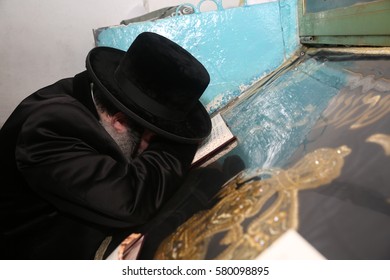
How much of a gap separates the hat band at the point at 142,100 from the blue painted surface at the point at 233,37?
637 mm

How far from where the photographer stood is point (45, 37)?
86.7 inches

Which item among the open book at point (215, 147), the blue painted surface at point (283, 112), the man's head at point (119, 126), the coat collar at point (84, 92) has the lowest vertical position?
the open book at point (215, 147)

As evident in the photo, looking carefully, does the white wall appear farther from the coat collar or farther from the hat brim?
the coat collar

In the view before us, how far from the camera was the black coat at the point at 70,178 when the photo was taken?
747 millimetres

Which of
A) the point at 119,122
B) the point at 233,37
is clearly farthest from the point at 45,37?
the point at 119,122

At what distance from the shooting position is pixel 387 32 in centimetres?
82

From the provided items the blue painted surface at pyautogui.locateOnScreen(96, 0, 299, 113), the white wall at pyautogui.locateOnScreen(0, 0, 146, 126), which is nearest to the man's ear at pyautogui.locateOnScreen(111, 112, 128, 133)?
the blue painted surface at pyautogui.locateOnScreen(96, 0, 299, 113)

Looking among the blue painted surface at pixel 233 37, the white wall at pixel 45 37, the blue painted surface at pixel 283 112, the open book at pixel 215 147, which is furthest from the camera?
the white wall at pixel 45 37

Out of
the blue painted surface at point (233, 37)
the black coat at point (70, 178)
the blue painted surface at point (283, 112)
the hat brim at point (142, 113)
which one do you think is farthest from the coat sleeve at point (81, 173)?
the blue painted surface at point (233, 37)

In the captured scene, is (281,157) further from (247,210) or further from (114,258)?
(114,258)

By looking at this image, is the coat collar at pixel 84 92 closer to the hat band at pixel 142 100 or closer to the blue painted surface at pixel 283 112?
the hat band at pixel 142 100
